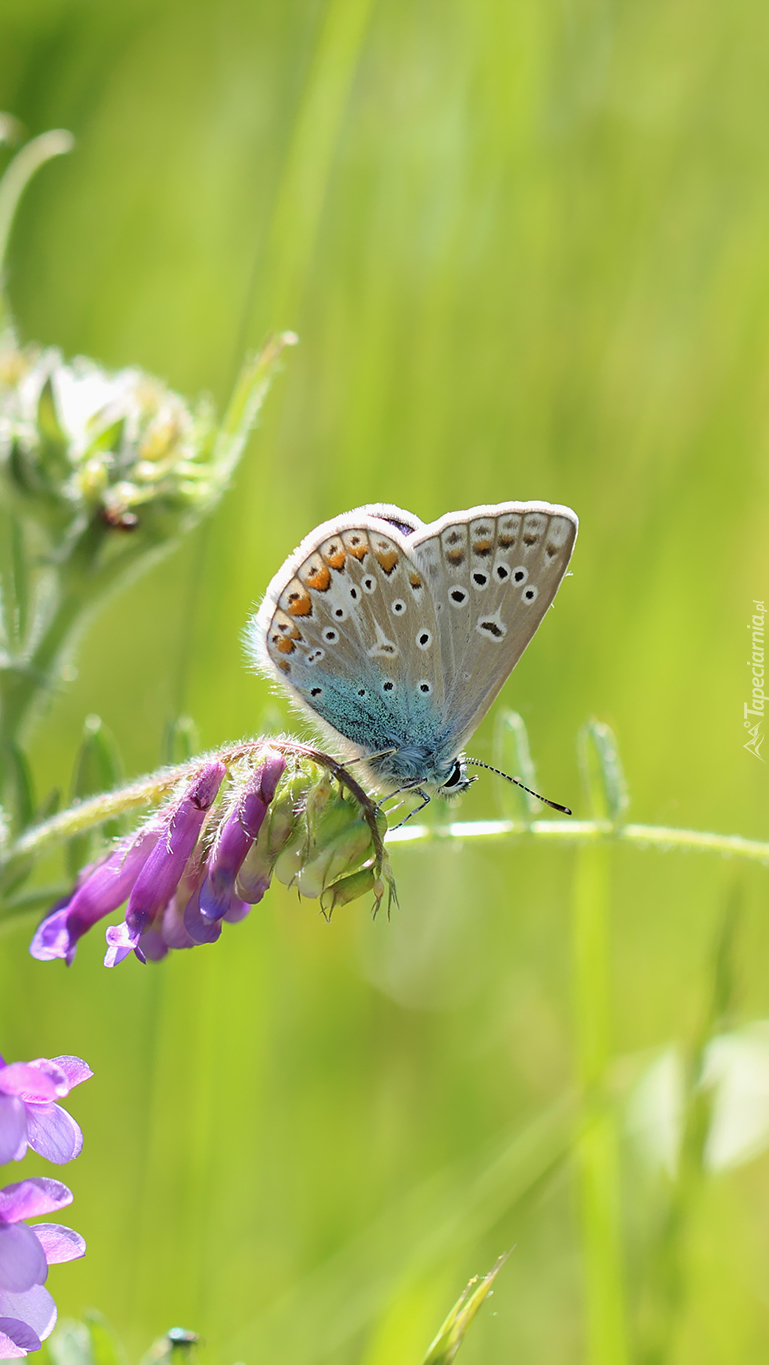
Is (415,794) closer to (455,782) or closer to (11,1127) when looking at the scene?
(455,782)

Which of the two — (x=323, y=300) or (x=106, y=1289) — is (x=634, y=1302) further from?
(x=323, y=300)

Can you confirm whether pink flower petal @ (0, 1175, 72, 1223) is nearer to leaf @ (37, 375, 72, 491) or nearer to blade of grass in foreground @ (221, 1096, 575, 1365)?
blade of grass in foreground @ (221, 1096, 575, 1365)

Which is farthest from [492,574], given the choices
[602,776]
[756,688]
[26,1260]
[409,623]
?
[756,688]

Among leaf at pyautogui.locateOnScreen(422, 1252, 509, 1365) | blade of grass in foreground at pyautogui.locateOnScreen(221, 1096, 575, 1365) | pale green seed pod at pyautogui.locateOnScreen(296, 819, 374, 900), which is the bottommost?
blade of grass in foreground at pyautogui.locateOnScreen(221, 1096, 575, 1365)

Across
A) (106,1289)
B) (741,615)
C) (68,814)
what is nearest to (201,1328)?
(106,1289)

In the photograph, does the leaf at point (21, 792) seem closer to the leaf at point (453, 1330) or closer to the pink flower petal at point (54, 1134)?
the pink flower petal at point (54, 1134)

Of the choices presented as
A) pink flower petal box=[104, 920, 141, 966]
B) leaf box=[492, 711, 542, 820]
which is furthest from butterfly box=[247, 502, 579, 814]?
pink flower petal box=[104, 920, 141, 966]
